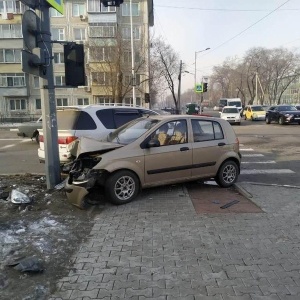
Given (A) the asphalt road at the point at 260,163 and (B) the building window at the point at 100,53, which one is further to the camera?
(B) the building window at the point at 100,53

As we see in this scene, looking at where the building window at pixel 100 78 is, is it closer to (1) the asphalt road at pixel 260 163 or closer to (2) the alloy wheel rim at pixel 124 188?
(1) the asphalt road at pixel 260 163

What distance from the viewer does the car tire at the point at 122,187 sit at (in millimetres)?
5629

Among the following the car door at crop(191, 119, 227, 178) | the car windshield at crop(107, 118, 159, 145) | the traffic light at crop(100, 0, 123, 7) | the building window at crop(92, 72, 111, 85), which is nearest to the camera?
the car windshield at crop(107, 118, 159, 145)

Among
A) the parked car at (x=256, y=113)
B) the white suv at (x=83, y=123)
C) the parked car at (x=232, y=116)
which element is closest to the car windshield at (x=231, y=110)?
the parked car at (x=232, y=116)

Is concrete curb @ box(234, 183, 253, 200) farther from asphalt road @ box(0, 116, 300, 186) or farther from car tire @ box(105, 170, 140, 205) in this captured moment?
car tire @ box(105, 170, 140, 205)

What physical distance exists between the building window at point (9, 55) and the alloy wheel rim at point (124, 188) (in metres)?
41.4

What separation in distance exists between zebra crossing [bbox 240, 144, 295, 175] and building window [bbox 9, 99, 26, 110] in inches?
1502

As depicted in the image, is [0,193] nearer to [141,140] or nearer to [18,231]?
[18,231]

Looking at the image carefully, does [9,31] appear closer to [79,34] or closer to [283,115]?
[79,34]

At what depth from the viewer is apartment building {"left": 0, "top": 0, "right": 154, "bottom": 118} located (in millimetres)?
37344

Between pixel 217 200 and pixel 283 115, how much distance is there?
72.4 ft

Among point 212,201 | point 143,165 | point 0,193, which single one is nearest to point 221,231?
point 212,201

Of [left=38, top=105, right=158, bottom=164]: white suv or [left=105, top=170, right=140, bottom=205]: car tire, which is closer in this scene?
[left=105, top=170, right=140, bottom=205]: car tire

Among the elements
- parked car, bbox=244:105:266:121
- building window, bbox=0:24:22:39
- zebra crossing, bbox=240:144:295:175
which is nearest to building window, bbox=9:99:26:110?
building window, bbox=0:24:22:39
